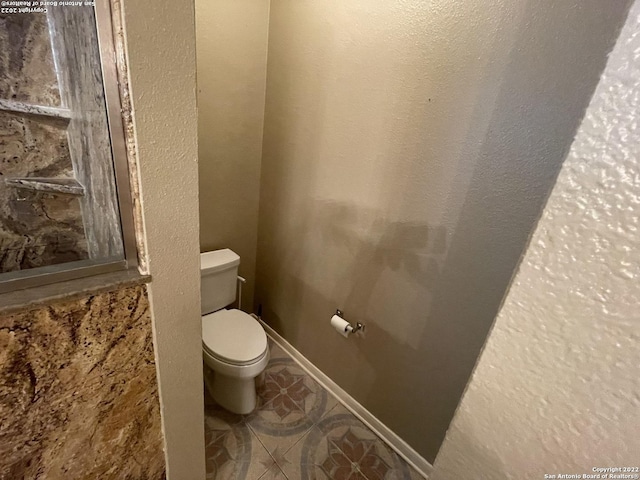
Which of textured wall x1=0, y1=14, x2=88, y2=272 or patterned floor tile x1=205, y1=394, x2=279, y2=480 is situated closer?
textured wall x1=0, y1=14, x2=88, y2=272

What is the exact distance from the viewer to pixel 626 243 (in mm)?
276

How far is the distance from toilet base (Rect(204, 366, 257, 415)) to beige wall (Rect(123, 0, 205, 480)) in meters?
0.50

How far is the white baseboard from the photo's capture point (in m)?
1.37

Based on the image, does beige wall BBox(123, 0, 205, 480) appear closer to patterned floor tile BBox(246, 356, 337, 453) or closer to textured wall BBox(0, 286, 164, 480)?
textured wall BBox(0, 286, 164, 480)

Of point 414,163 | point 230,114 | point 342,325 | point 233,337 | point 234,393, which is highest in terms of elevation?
point 230,114

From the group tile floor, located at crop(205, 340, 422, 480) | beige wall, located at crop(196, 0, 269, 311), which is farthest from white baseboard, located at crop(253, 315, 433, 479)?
beige wall, located at crop(196, 0, 269, 311)

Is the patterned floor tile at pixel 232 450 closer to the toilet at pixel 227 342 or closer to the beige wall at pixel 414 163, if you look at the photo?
the toilet at pixel 227 342

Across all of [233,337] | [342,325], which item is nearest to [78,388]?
[233,337]

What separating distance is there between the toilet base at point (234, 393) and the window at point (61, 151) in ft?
3.36

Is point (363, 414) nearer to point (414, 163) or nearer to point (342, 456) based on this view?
point (342, 456)

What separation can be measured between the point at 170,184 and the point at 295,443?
146cm

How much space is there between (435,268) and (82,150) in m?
1.27

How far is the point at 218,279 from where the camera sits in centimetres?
169

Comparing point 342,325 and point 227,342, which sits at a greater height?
point 342,325
